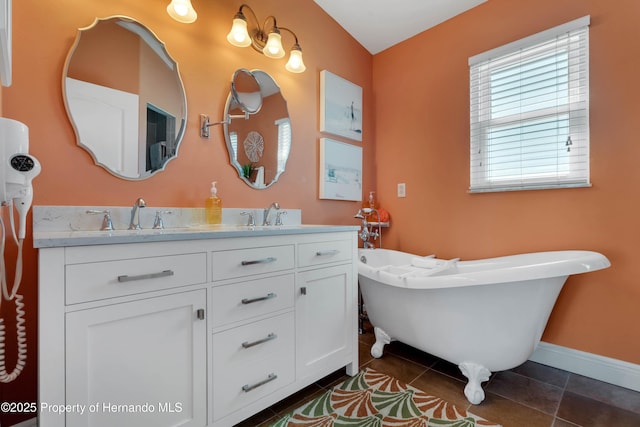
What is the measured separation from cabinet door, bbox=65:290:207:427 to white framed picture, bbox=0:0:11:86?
688 mm

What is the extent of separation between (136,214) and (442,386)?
5.89 feet

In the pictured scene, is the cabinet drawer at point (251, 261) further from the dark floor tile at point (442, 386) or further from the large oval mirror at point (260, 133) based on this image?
the dark floor tile at point (442, 386)

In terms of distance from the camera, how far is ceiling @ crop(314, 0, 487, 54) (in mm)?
2260

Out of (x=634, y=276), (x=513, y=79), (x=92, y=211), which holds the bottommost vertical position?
(x=634, y=276)

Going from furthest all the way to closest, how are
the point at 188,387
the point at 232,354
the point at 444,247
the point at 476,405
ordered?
the point at 444,247
the point at 476,405
the point at 232,354
the point at 188,387

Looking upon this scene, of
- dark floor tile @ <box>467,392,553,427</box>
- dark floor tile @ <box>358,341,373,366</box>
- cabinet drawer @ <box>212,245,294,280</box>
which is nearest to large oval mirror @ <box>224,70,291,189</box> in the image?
cabinet drawer @ <box>212,245,294,280</box>

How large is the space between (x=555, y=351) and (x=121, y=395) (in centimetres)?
225

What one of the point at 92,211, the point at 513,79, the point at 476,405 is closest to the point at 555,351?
the point at 476,405

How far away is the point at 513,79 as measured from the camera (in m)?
2.07

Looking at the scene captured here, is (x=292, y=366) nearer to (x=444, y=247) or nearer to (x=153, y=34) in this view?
(x=444, y=247)

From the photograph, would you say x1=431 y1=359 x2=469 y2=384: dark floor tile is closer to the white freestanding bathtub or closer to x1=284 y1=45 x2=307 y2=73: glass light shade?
the white freestanding bathtub

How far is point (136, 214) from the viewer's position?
1462 mm

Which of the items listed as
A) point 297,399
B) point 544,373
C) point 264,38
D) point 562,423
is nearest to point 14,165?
point 297,399

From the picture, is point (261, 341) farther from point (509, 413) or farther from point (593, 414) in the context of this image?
point (593, 414)
